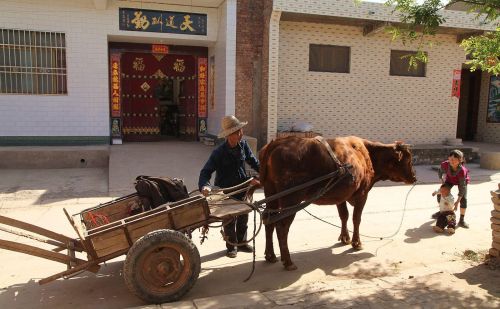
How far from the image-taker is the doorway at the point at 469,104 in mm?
17875

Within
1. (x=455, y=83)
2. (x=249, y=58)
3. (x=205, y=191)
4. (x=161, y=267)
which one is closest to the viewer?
(x=161, y=267)

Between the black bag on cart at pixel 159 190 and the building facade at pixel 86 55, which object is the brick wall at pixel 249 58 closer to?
the building facade at pixel 86 55

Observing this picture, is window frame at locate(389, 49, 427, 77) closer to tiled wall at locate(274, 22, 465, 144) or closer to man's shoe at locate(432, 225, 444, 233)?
tiled wall at locate(274, 22, 465, 144)

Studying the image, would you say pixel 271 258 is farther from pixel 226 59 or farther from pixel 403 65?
pixel 403 65

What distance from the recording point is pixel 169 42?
484 inches

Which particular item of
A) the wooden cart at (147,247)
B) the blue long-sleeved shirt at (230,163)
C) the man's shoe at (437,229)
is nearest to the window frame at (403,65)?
the man's shoe at (437,229)

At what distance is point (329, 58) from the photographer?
41.1 feet

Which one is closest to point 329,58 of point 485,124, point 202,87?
point 202,87

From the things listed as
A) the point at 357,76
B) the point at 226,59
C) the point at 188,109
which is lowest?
the point at 188,109

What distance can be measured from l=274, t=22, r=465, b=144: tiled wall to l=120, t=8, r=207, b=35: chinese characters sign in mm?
2216

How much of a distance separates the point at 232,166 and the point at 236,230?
815 mm

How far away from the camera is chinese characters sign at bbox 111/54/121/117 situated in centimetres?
1205

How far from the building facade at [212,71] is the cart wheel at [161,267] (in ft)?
26.0

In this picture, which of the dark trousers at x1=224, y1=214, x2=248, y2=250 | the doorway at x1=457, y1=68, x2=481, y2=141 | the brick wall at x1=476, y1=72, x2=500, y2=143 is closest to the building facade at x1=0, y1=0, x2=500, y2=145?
the brick wall at x1=476, y1=72, x2=500, y2=143
